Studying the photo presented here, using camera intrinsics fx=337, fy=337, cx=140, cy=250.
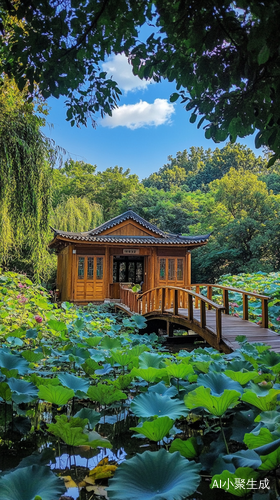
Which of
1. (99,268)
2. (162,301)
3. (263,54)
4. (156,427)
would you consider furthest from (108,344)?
(99,268)

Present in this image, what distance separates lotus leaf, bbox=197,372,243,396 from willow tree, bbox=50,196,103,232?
17.1 meters

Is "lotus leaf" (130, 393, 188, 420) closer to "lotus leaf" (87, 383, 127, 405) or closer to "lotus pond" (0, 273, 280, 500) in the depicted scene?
"lotus pond" (0, 273, 280, 500)

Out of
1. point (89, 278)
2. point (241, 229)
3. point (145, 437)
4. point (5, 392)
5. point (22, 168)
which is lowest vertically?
point (145, 437)

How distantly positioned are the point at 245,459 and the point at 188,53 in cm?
257

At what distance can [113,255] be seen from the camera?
48.5 ft

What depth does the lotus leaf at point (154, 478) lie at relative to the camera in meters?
1.16

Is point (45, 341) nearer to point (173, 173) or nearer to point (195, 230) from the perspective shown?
point (195, 230)

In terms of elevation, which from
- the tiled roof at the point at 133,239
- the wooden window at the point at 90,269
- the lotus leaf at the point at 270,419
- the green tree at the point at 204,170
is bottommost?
the lotus leaf at the point at 270,419

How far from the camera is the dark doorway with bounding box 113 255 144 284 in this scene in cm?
1856

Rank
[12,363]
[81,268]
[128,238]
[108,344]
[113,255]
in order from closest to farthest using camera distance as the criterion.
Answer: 1. [12,363]
2. [108,344]
3. [81,268]
4. [128,238]
5. [113,255]

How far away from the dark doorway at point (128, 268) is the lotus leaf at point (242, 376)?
53.9 ft

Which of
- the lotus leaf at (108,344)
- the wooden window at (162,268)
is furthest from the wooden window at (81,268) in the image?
the lotus leaf at (108,344)

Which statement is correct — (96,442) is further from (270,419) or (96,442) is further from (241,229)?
(241,229)

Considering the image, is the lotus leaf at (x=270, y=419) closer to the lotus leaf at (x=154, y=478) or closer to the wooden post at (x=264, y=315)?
the lotus leaf at (x=154, y=478)
